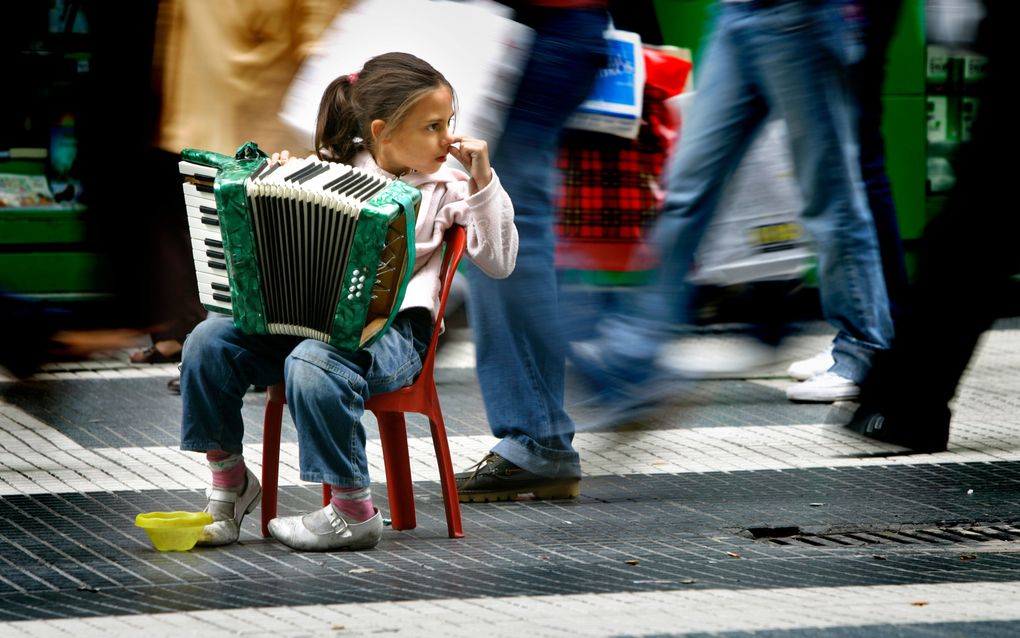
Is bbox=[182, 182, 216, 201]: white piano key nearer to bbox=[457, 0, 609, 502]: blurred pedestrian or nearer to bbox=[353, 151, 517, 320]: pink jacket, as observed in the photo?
bbox=[353, 151, 517, 320]: pink jacket

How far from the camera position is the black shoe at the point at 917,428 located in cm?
616

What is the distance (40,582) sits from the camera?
4301 mm

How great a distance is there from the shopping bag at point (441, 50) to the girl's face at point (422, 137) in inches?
28.1

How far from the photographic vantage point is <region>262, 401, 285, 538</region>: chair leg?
4762 millimetres

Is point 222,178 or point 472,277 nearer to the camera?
point 222,178

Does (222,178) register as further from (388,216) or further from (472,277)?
(472,277)

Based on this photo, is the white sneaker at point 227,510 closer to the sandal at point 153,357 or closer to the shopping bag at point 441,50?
the shopping bag at point 441,50

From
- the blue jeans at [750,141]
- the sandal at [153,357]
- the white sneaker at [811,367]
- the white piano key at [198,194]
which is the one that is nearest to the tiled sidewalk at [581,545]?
the blue jeans at [750,141]

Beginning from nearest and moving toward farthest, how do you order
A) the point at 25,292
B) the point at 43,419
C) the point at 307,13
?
the point at 307,13 → the point at 43,419 → the point at 25,292

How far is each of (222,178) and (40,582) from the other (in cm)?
102

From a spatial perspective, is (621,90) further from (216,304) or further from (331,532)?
(331,532)

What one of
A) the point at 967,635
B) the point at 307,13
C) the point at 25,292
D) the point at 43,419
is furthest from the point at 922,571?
the point at 25,292

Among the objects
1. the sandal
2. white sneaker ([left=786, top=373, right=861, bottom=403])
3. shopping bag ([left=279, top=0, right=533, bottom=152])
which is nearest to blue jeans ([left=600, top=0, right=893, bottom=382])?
white sneaker ([left=786, top=373, right=861, bottom=403])

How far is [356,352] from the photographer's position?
14.9 feet
